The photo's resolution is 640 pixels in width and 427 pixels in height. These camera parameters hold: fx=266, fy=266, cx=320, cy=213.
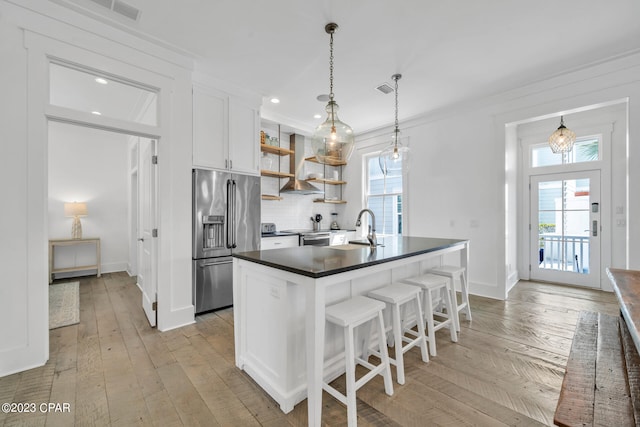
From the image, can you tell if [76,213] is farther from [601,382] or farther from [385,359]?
[601,382]

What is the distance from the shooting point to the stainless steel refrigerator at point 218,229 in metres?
3.20

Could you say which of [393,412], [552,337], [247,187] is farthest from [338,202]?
[393,412]

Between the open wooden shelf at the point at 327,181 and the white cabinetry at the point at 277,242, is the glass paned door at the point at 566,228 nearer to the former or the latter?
the open wooden shelf at the point at 327,181

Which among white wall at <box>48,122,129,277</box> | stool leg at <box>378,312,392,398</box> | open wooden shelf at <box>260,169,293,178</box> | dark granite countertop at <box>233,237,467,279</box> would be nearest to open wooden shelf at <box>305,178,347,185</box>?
open wooden shelf at <box>260,169,293,178</box>

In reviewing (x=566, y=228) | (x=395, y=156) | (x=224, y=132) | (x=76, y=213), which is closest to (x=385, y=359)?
(x=395, y=156)

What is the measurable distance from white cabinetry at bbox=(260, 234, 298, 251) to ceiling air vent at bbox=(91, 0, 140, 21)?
2.81 meters

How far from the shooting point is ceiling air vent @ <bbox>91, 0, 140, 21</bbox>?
2.19m

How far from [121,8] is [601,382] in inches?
157

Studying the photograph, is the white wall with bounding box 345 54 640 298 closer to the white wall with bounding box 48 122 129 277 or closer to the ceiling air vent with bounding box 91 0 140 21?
the ceiling air vent with bounding box 91 0 140 21

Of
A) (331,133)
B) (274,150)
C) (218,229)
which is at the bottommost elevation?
(218,229)

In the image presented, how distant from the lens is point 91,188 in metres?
5.21

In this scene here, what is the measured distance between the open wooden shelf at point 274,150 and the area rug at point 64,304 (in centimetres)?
332

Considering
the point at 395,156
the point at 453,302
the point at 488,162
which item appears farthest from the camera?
the point at 488,162

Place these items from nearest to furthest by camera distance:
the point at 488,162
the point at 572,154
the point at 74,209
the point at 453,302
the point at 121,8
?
1. the point at 121,8
2. the point at 453,302
3. the point at 488,162
4. the point at 572,154
5. the point at 74,209
